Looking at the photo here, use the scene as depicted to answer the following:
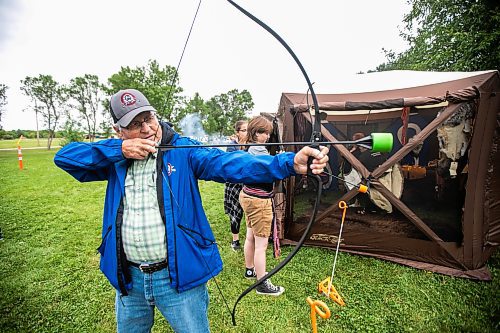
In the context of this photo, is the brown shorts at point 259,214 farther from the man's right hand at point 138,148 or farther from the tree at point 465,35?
the tree at point 465,35

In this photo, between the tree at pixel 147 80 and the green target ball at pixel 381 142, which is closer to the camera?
the green target ball at pixel 381 142

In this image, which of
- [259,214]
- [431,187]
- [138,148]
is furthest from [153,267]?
[431,187]

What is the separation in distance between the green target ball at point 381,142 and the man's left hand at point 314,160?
0.19 m

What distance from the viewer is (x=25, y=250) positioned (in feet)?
14.3

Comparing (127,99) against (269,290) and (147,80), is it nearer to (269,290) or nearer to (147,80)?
(269,290)

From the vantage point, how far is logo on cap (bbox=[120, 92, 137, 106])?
1436mm

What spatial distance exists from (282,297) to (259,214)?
0.95m

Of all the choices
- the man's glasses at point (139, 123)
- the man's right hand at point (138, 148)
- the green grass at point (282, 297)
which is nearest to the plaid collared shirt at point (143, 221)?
the man's right hand at point (138, 148)

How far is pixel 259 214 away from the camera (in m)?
2.77

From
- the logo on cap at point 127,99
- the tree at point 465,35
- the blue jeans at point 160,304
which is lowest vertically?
the blue jeans at point 160,304

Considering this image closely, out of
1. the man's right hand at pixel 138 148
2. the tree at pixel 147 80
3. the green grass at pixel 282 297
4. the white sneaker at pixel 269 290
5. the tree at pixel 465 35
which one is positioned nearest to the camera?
the man's right hand at pixel 138 148

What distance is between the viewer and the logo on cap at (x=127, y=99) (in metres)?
1.44

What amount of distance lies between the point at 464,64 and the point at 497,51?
0.75m

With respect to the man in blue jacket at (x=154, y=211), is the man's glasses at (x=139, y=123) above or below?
above
